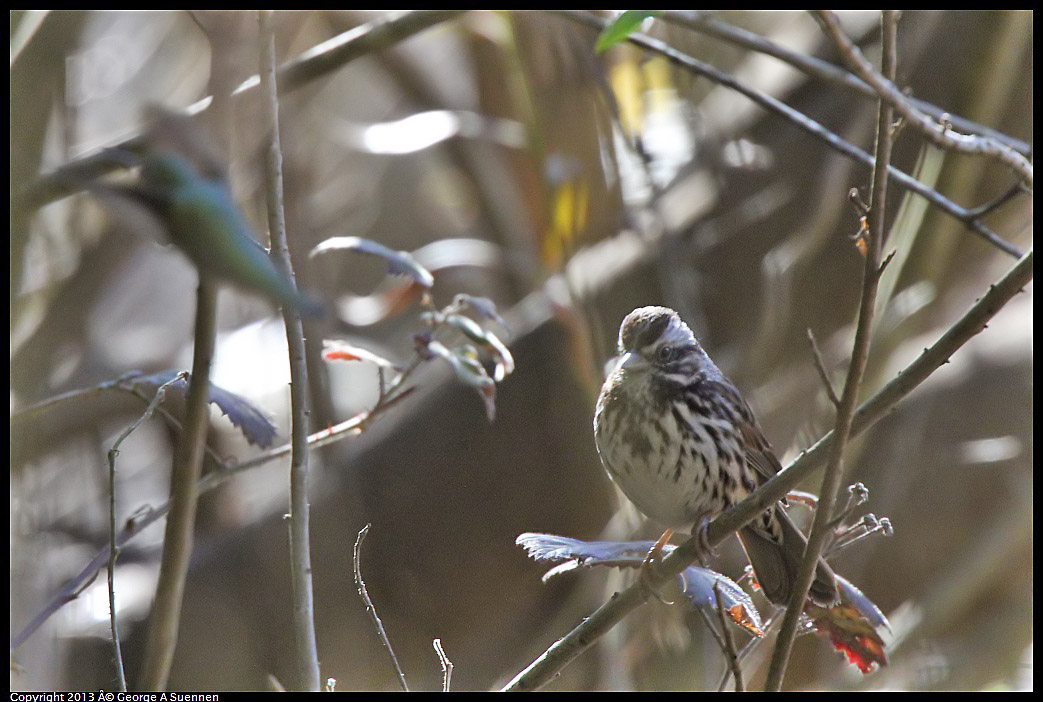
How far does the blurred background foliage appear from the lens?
11.3ft

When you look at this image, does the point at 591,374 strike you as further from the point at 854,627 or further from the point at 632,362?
the point at 854,627

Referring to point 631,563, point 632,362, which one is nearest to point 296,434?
point 631,563

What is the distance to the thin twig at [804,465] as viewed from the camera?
4.75 ft

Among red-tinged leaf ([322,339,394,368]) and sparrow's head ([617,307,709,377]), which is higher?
red-tinged leaf ([322,339,394,368])

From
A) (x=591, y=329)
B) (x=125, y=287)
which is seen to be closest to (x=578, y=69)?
(x=591, y=329)

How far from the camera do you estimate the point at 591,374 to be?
136 inches

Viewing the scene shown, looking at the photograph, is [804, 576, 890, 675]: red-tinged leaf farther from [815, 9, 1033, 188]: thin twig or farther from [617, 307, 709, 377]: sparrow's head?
[815, 9, 1033, 188]: thin twig

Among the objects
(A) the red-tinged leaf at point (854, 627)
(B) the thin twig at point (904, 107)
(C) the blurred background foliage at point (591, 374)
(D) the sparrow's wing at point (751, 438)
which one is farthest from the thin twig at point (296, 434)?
Result: (C) the blurred background foliage at point (591, 374)

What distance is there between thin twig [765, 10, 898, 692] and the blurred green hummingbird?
0.84m

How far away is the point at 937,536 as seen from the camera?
427 cm

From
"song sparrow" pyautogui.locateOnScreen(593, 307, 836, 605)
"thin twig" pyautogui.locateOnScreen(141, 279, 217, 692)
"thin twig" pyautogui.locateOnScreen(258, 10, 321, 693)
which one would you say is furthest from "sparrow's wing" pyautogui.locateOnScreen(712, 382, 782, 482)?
"thin twig" pyautogui.locateOnScreen(141, 279, 217, 692)

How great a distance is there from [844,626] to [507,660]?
194 cm

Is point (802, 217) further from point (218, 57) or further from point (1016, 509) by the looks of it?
point (218, 57)

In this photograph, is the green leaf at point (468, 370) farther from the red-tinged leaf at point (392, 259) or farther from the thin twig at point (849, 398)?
the thin twig at point (849, 398)
